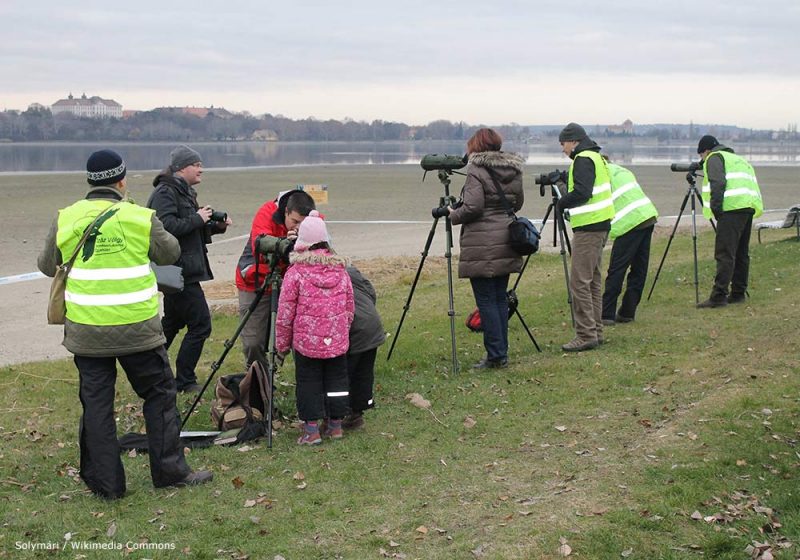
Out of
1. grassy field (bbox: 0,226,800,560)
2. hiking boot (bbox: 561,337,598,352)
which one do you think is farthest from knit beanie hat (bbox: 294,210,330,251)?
hiking boot (bbox: 561,337,598,352)

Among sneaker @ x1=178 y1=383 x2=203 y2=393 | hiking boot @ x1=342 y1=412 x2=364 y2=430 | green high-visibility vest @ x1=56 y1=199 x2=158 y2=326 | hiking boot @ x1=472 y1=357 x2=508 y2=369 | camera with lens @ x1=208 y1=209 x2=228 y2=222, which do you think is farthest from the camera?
hiking boot @ x1=472 y1=357 x2=508 y2=369

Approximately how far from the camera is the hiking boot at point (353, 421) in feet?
25.3

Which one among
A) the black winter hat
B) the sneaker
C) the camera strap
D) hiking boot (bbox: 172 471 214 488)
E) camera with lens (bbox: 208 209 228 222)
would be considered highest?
the black winter hat

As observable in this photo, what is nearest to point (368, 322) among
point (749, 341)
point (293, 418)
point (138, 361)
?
point (293, 418)

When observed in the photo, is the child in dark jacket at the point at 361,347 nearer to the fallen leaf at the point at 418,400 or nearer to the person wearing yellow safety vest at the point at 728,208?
the fallen leaf at the point at 418,400

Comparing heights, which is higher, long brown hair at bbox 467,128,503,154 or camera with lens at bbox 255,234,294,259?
long brown hair at bbox 467,128,503,154

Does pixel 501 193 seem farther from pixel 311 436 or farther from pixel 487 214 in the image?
pixel 311 436

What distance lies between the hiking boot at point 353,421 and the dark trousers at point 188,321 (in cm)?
190

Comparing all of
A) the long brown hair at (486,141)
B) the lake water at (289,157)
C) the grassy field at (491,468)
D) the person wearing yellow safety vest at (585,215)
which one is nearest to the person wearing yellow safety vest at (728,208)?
the grassy field at (491,468)

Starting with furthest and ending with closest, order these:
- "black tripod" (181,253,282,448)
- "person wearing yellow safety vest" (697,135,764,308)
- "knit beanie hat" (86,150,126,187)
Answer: "person wearing yellow safety vest" (697,135,764,308) < "black tripod" (181,253,282,448) < "knit beanie hat" (86,150,126,187)

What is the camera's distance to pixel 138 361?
6.30m

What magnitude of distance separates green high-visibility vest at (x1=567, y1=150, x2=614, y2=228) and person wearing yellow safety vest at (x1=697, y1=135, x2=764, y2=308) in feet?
7.10

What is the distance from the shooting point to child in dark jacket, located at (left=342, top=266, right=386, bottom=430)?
7.43 meters

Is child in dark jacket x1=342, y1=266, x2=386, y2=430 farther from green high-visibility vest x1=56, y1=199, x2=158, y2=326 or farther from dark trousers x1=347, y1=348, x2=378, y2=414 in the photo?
green high-visibility vest x1=56, y1=199, x2=158, y2=326
